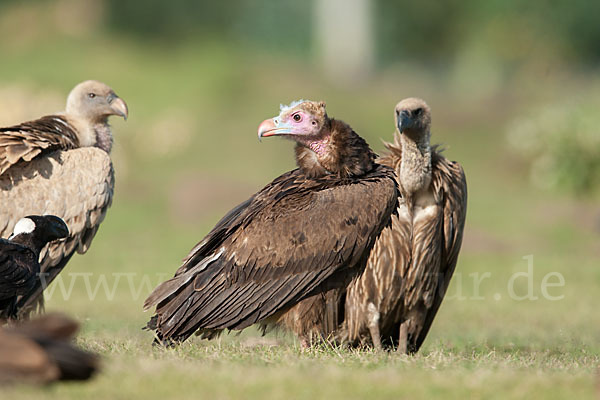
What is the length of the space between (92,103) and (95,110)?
0.26ft

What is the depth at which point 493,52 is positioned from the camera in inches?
1481

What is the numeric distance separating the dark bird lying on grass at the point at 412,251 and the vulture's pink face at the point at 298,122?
62cm

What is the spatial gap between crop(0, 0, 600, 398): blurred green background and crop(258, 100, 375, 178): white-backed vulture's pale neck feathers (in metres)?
1.39

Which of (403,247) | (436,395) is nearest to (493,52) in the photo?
(403,247)

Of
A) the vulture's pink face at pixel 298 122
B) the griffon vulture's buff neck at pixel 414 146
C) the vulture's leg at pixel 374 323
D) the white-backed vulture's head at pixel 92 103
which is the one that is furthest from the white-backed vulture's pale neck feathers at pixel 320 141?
the white-backed vulture's head at pixel 92 103

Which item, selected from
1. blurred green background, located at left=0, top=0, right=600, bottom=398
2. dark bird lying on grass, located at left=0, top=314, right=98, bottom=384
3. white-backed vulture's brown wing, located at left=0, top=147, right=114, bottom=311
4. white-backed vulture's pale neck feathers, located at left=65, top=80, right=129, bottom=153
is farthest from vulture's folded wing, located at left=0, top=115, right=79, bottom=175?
dark bird lying on grass, located at left=0, top=314, right=98, bottom=384

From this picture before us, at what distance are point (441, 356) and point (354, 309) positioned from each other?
38.1 inches

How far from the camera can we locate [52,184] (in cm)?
793

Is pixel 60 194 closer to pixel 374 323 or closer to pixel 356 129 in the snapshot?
pixel 374 323

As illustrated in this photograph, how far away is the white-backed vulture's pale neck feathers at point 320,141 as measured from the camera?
694cm

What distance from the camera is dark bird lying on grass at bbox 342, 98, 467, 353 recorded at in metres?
6.96

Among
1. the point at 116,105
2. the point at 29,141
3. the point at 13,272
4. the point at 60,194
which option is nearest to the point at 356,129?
the point at 116,105

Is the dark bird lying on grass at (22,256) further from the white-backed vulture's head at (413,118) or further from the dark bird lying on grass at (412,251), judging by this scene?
the white-backed vulture's head at (413,118)

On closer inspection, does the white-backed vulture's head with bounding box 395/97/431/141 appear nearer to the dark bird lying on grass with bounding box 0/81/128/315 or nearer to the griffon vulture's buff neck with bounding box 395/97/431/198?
the griffon vulture's buff neck with bounding box 395/97/431/198
